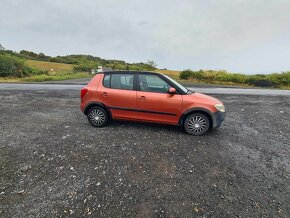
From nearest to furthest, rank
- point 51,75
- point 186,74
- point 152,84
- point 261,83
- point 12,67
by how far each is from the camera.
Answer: point 152,84
point 261,83
point 186,74
point 12,67
point 51,75

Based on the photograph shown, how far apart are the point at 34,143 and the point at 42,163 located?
111cm

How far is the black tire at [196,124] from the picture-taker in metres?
4.84

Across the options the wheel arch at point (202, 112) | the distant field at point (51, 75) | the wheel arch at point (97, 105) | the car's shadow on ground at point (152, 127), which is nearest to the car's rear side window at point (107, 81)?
the wheel arch at point (97, 105)

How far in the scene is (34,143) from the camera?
4.42 meters

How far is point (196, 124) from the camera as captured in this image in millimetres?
4879

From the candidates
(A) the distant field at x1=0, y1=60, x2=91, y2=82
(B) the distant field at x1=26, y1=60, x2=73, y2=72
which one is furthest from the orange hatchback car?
Result: (B) the distant field at x1=26, y1=60, x2=73, y2=72

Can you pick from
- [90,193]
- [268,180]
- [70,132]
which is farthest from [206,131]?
[70,132]

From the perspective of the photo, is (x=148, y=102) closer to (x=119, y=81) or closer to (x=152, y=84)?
(x=152, y=84)

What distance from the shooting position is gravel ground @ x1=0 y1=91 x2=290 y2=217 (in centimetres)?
254

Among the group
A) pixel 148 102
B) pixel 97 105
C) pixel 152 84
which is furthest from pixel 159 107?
pixel 97 105

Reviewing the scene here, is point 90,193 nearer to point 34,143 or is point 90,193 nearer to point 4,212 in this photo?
point 4,212

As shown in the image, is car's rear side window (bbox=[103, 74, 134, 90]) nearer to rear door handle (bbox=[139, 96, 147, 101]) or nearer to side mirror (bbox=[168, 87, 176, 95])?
rear door handle (bbox=[139, 96, 147, 101])

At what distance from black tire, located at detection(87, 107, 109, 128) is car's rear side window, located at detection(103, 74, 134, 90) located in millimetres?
763

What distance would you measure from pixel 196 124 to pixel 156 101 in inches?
48.7
